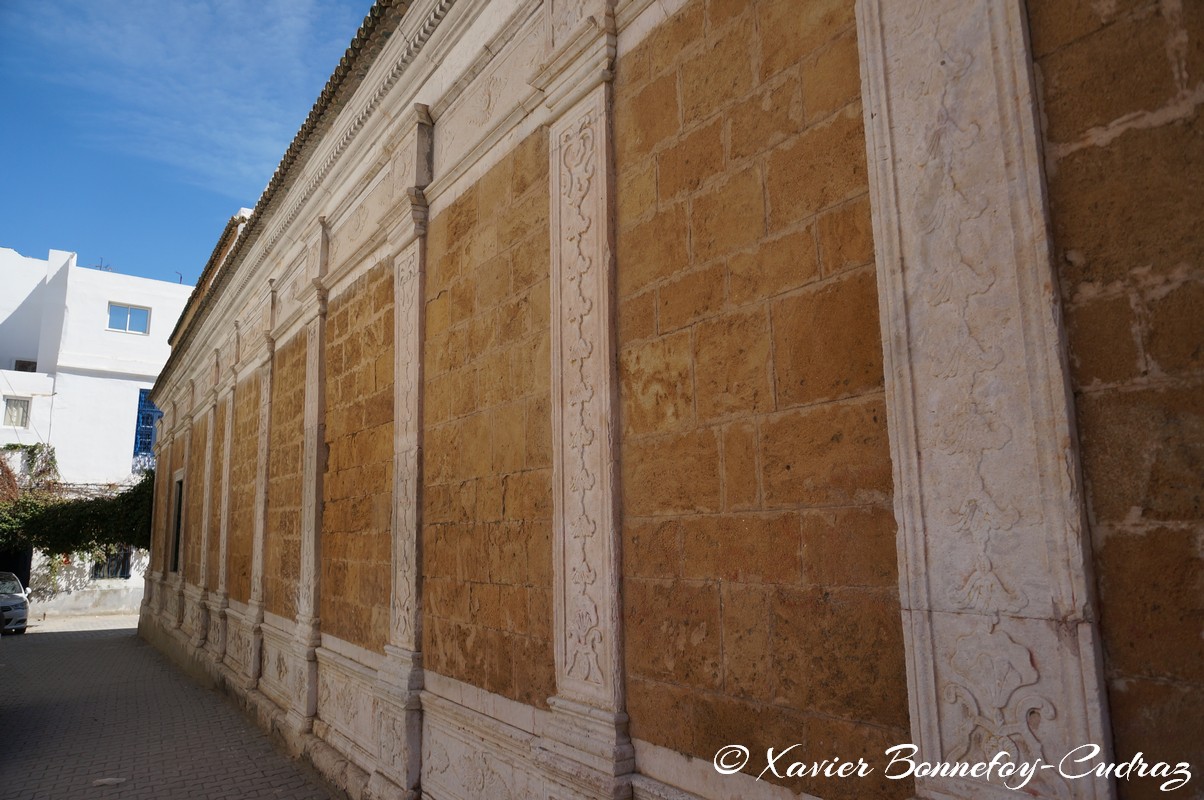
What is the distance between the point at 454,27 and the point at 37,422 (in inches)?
1024

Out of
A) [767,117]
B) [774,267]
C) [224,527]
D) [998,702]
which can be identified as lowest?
[998,702]

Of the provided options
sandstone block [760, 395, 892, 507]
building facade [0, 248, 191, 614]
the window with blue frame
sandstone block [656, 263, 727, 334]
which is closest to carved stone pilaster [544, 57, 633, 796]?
sandstone block [656, 263, 727, 334]

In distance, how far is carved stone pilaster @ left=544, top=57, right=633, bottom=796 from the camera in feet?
9.50

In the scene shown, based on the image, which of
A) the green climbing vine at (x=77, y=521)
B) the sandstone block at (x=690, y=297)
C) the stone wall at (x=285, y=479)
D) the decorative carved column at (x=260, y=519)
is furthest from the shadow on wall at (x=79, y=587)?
the sandstone block at (x=690, y=297)

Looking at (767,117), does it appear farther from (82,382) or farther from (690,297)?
(82,382)

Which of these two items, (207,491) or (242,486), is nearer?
(242,486)

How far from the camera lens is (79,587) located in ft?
73.8

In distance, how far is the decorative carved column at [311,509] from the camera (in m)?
6.21

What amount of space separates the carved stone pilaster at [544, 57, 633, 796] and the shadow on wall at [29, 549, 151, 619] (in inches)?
871

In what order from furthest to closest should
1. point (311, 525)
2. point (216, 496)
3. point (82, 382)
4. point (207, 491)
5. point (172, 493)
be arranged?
point (82, 382), point (172, 493), point (207, 491), point (216, 496), point (311, 525)

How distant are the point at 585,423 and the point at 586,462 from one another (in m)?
0.16

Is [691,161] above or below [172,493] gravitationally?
above

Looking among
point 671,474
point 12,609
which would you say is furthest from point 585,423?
point 12,609

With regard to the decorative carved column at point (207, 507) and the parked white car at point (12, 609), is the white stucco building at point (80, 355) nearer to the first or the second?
the parked white car at point (12, 609)
